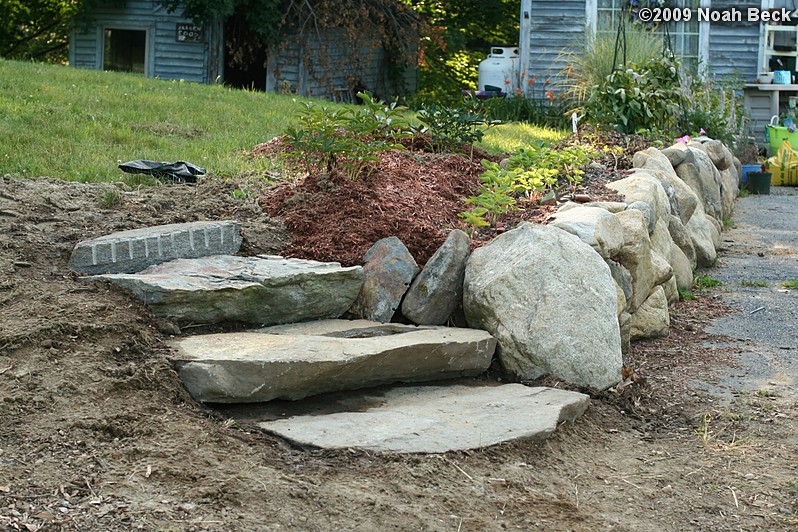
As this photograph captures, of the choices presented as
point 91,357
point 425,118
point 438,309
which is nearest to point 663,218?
point 425,118

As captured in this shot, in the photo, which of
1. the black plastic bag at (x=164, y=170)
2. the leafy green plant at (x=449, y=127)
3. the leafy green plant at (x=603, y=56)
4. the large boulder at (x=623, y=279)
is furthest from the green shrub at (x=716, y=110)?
the black plastic bag at (x=164, y=170)

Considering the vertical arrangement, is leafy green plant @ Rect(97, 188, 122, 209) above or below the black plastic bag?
below

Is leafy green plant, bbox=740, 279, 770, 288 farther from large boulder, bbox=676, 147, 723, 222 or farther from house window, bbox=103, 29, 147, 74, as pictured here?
house window, bbox=103, 29, 147, 74

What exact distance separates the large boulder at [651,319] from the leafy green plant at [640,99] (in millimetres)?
4555

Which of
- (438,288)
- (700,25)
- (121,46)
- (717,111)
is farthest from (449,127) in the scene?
(121,46)

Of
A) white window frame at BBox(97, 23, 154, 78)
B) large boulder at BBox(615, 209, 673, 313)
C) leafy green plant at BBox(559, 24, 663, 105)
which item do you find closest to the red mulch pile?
large boulder at BBox(615, 209, 673, 313)

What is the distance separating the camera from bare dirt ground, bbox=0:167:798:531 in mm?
3090

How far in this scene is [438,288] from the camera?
4.88 metres

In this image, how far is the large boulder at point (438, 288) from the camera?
15.9ft

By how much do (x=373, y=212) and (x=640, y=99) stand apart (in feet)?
20.4

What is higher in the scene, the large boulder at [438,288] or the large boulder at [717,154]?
the large boulder at [717,154]

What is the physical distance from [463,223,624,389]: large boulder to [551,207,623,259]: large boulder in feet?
1.55

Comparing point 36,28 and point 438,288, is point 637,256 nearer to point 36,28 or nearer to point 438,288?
point 438,288

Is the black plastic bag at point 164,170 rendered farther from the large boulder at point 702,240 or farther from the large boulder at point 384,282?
the large boulder at point 702,240
